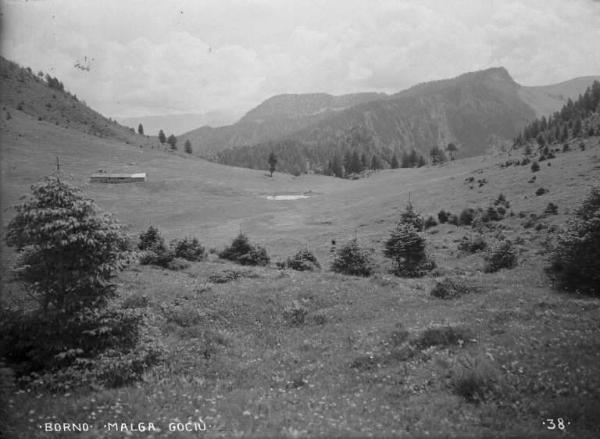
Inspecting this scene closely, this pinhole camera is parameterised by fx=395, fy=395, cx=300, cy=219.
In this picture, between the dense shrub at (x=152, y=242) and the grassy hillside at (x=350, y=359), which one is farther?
the dense shrub at (x=152, y=242)

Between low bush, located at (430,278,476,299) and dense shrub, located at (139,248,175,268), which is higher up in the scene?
dense shrub, located at (139,248,175,268)

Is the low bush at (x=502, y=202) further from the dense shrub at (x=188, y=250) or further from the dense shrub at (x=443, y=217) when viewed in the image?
the dense shrub at (x=188, y=250)

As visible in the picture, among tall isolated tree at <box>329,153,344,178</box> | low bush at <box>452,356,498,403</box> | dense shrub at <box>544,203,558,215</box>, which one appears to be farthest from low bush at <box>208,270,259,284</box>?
tall isolated tree at <box>329,153,344,178</box>

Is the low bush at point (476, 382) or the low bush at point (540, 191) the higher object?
the low bush at point (540, 191)

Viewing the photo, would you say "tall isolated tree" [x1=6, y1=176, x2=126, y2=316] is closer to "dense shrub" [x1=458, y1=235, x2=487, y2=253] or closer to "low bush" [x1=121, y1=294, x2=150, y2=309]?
"low bush" [x1=121, y1=294, x2=150, y2=309]

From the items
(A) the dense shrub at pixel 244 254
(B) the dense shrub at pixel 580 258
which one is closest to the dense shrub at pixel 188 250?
(A) the dense shrub at pixel 244 254

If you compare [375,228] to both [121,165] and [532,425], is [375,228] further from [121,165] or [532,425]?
[121,165]
